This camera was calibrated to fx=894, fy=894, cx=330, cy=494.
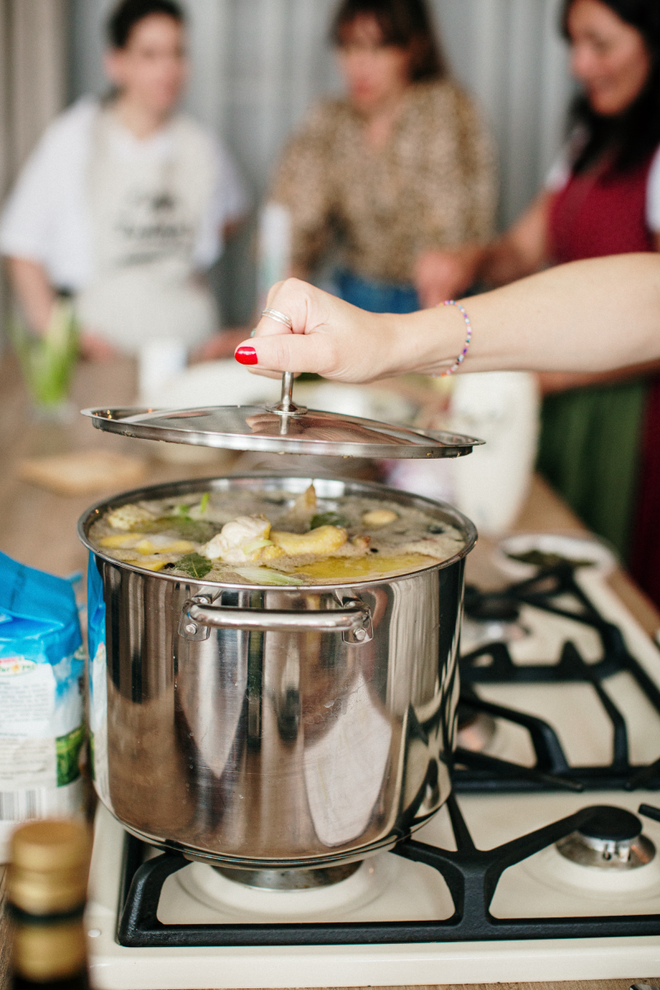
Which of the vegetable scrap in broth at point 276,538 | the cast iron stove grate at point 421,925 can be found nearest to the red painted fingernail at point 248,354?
the vegetable scrap in broth at point 276,538

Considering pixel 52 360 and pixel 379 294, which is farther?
pixel 379 294

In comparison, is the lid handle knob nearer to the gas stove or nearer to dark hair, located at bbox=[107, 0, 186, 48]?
the gas stove

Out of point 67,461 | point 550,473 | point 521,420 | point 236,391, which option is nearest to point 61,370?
point 67,461

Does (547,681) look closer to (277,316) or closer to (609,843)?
(609,843)

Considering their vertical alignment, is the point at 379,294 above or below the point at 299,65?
below

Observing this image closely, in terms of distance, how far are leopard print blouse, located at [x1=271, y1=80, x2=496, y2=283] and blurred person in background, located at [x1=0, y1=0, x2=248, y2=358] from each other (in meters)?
0.43

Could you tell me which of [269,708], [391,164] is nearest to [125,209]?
[391,164]

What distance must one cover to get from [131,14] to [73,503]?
240 cm

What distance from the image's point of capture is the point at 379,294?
149 inches

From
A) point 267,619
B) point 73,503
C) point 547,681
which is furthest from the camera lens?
point 73,503

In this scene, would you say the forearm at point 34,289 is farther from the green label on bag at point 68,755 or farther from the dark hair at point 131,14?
the green label on bag at point 68,755

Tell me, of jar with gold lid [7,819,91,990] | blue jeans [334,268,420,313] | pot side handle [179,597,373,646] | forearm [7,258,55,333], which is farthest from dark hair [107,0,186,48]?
jar with gold lid [7,819,91,990]

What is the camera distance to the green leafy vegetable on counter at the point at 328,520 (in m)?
0.85

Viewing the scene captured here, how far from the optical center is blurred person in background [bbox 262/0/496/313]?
322cm
